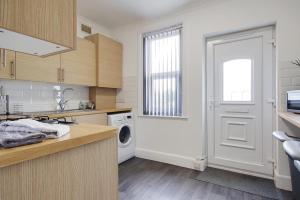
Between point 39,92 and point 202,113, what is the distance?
2.43 meters

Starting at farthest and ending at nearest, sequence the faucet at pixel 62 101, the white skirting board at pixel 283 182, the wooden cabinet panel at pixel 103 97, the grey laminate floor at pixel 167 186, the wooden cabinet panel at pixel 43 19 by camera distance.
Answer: the wooden cabinet panel at pixel 103 97 → the faucet at pixel 62 101 → the white skirting board at pixel 283 182 → the grey laminate floor at pixel 167 186 → the wooden cabinet panel at pixel 43 19

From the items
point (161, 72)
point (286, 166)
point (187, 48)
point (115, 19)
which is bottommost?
point (286, 166)

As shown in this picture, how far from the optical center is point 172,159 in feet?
→ 9.36

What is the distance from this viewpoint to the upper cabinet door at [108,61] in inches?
117

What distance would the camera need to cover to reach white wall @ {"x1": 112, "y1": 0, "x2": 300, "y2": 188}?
205 centimetres

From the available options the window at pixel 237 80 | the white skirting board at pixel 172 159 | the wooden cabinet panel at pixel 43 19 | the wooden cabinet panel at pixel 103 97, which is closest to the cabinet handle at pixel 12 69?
the wooden cabinet panel at pixel 103 97

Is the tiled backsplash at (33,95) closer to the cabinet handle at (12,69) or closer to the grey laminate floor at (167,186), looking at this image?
the cabinet handle at (12,69)

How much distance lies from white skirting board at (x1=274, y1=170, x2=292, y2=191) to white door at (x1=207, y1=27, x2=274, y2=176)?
256mm

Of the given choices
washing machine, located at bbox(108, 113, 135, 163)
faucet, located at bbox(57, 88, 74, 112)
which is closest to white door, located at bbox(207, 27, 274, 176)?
washing machine, located at bbox(108, 113, 135, 163)

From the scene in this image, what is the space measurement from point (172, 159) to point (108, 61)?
2001 millimetres

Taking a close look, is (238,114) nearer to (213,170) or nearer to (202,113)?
(202,113)

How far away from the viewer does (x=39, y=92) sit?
8.48 feet

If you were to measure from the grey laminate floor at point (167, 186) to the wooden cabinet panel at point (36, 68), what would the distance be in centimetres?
168

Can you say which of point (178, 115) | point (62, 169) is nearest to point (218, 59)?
point (178, 115)
